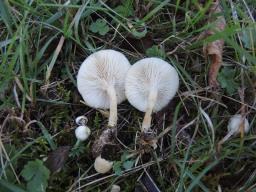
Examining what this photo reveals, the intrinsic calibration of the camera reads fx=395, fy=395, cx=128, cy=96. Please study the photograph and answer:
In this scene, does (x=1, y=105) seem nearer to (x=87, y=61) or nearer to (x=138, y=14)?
(x=87, y=61)

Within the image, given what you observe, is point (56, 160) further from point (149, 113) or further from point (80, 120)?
point (149, 113)

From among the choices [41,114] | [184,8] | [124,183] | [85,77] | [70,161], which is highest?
[184,8]

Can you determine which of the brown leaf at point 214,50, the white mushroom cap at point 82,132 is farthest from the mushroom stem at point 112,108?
the brown leaf at point 214,50

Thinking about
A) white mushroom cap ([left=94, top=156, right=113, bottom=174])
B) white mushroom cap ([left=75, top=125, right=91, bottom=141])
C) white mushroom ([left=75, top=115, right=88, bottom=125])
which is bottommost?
white mushroom cap ([left=94, top=156, right=113, bottom=174])

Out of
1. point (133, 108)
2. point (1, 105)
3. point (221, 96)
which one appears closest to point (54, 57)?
point (1, 105)

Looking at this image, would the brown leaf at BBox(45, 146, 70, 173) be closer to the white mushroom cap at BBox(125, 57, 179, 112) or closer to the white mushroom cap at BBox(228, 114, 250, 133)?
the white mushroom cap at BBox(125, 57, 179, 112)

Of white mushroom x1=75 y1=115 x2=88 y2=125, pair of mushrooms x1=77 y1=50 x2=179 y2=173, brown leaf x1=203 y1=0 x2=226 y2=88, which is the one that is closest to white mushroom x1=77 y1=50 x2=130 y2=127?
pair of mushrooms x1=77 y1=50 x2=179 y2=173
